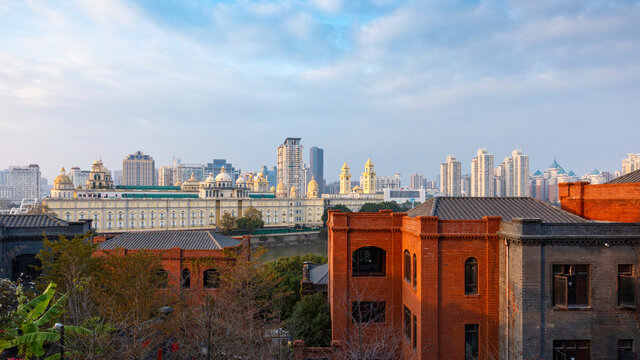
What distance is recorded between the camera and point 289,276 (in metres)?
35.7

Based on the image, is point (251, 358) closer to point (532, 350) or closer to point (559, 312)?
point (532, 350)

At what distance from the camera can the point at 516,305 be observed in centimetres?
1752

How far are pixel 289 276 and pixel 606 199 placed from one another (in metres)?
23.8

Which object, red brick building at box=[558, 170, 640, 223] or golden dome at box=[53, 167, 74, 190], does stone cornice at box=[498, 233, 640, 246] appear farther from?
golden dome at box=[53, 167, 74, 190]

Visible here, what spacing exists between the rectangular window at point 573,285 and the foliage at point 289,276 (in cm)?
1510

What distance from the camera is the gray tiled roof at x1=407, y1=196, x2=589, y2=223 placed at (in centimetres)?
2077

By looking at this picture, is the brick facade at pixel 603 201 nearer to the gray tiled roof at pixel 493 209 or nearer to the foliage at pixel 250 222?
the gray tiled roof at pixel 493 209

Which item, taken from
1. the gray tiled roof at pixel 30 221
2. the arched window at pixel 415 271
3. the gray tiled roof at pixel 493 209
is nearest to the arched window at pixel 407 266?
the arched window at pixel 415 271

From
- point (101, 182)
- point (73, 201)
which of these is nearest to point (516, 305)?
point (73, 201)

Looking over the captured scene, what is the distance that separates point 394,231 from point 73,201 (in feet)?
352

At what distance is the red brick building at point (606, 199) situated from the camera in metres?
18.9

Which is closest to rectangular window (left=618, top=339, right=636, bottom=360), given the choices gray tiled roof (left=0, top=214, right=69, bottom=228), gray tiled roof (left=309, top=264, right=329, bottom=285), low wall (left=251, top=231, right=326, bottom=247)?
gray tiled roof (left=309, top=264, right=329, bottom=285)

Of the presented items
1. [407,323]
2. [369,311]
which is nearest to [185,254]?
[369,311]

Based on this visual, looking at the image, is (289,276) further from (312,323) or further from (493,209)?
(493,209)
